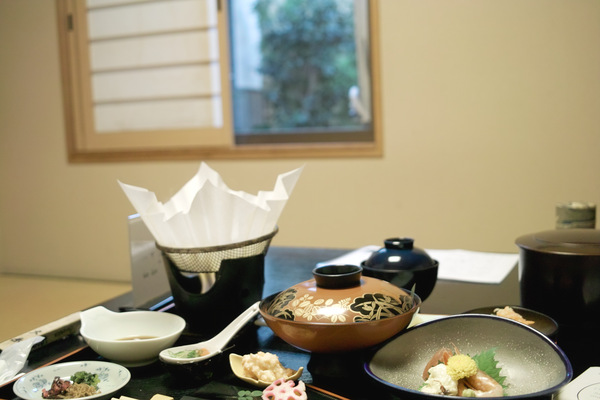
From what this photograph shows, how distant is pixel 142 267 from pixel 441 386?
2.54 ft

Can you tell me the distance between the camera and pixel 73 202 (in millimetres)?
4219

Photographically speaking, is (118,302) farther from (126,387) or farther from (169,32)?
(169,32)

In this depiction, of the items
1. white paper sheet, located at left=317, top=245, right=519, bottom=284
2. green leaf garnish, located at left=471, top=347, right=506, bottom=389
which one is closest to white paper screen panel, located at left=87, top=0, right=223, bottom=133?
white paper sheet, located at left=317, top=245, right=519, bottom=284

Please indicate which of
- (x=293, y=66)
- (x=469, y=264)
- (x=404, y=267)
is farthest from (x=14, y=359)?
(x=293, y=66)

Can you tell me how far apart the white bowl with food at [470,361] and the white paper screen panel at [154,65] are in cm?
304

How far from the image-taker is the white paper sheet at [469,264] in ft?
4.54

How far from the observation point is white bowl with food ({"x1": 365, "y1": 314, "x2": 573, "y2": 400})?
70 cm

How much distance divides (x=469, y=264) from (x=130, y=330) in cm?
91

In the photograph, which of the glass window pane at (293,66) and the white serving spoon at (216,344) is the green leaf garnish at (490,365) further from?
the glass window pane at (293,66)

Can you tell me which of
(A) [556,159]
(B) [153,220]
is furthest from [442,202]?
(B) [153,220]

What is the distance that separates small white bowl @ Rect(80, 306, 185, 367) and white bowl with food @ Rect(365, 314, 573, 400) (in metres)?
0.35

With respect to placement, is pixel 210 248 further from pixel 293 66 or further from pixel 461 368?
pixel 293 66

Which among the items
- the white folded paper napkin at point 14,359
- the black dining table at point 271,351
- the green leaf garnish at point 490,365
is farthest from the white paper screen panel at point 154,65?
the green leaf garnish at point 490,365

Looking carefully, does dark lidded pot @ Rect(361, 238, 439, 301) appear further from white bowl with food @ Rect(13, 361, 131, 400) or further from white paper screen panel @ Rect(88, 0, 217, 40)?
white paper screen panel @ Rect(88, 0, 217, 40)
